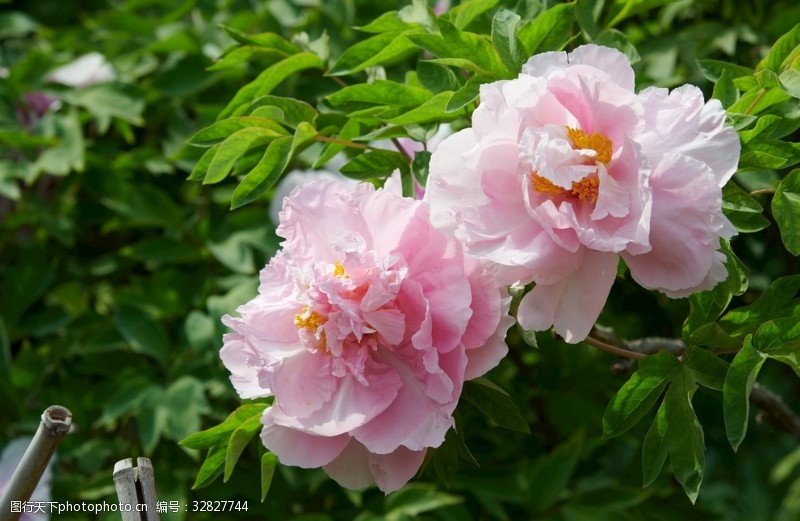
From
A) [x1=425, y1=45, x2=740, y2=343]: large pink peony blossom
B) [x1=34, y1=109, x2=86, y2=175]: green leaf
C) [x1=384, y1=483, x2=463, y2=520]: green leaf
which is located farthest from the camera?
[x1=34, y1=109, x2=86, y2=175]: green leaf

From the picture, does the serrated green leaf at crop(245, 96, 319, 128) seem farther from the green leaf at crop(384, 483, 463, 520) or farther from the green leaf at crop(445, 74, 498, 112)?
the green leaf at crop(384, 483, 463, 520)

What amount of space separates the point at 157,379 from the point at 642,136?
3.21 feet

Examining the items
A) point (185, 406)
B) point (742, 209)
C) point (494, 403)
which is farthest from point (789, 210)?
point (185, 406)

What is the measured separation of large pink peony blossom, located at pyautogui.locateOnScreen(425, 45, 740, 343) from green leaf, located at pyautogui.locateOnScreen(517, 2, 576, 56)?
0.54 feet

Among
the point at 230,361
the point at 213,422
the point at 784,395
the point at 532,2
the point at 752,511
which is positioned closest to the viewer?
the point at 230,361

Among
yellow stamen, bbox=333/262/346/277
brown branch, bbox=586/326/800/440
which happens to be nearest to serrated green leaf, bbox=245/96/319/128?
yellow stamen, bbox=333/262/346/277

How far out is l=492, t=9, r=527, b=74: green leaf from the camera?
91cm

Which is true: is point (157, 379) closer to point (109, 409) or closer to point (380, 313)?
point (109, 409)

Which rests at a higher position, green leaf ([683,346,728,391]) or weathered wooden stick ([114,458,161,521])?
weathered wooden stick ([114,458,161,521])

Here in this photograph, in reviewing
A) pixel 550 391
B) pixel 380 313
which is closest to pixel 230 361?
pixel 380 313

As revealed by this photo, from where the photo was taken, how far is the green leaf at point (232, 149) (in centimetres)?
98

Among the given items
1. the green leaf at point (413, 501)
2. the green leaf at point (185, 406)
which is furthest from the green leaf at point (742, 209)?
the green leaf at point (185, 406)

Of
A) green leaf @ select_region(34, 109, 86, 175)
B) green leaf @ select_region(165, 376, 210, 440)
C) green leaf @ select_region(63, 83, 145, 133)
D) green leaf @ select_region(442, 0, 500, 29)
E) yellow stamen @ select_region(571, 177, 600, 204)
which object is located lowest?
green leaf @ select_region(165, 376, 210, 440)

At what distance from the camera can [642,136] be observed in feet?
2.58
